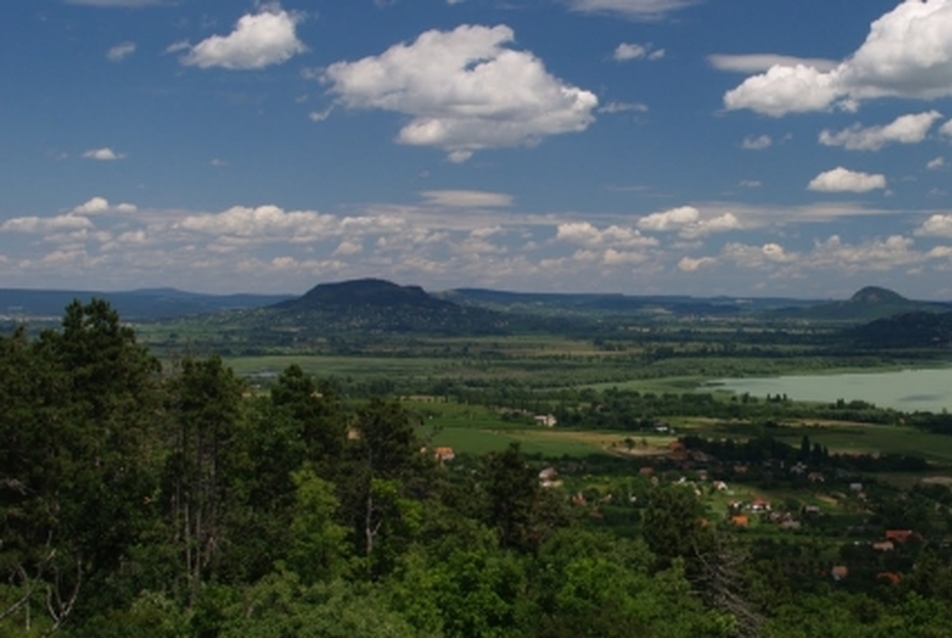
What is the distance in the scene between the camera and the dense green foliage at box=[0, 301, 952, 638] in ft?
61.9

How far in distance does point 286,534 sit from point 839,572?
37.6 meters

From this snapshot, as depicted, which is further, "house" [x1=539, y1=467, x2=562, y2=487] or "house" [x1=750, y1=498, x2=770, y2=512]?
"house" [x1=539, y1=467, x2=562, y2=487]

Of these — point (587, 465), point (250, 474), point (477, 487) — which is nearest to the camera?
point (250, 474)

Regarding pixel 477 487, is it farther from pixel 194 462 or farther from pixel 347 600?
pixel 347 600

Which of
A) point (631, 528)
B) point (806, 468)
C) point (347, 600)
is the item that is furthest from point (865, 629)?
point (806, 468)

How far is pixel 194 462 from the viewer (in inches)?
977

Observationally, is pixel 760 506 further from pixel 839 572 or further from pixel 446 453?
pixel 446 453

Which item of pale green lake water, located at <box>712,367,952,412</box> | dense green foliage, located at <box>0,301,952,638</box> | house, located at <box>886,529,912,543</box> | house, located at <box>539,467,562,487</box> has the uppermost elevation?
dense green foliage, located at <box>0,301,952,638</box>

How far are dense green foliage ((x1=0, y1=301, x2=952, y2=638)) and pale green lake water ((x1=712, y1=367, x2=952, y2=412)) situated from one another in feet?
354

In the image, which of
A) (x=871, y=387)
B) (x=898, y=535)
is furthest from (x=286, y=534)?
(x=871, y=387)

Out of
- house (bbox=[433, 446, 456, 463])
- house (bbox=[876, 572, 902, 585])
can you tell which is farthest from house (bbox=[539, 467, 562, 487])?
house (bbox=[876, 572, 902, 585])

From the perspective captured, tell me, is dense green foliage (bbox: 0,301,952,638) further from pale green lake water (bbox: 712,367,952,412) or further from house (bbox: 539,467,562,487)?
pale green lake water (bbox: 712,367,952,412)

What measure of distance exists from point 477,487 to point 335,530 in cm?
960

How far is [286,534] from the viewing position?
79.9 feet
